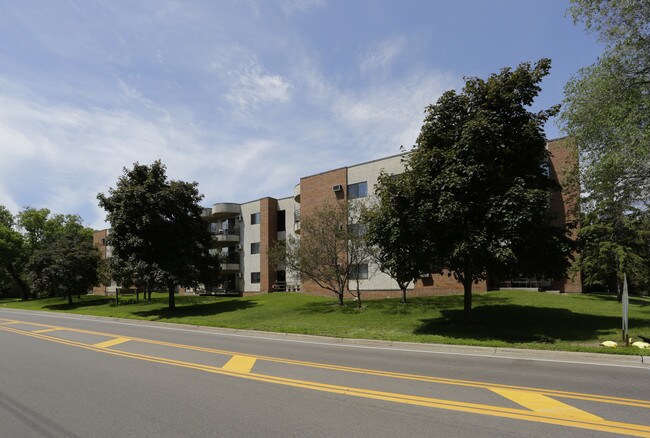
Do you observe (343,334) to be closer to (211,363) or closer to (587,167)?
(211,363)

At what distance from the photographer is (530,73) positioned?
14578 mm

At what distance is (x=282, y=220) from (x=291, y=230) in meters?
2.13

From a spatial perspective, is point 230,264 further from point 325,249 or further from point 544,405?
point 544,405

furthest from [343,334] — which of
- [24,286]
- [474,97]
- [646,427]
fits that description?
[24,286]

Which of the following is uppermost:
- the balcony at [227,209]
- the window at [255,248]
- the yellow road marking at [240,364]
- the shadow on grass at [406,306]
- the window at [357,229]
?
the balcony at [227,209]

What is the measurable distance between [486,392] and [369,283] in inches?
1034

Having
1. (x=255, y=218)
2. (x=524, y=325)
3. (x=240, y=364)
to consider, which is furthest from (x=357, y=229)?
(x=255, y=218)

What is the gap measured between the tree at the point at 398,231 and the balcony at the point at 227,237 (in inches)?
1214

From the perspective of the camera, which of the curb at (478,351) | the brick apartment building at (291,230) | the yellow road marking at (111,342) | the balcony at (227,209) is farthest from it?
the balcony at (227,209)

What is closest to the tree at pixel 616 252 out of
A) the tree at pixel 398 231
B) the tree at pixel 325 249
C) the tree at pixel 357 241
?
the tree at pixel 357 241

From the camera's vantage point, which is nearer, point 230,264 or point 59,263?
point 59,263

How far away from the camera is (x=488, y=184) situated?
47.5 feet

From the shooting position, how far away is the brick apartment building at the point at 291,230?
96.3 ft

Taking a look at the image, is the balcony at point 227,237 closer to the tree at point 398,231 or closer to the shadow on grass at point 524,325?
the shadow on grass at point 524,325
